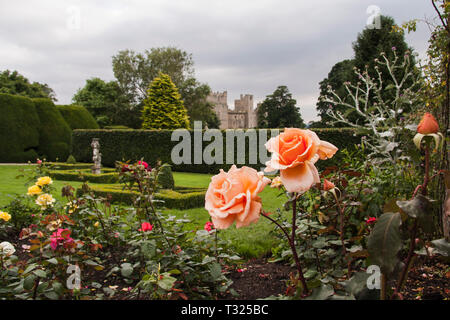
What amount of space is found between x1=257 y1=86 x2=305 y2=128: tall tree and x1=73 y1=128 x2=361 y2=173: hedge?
2341 cm

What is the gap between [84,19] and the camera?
507cm

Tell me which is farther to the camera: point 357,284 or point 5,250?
point 5,250

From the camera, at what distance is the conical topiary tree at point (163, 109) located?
2423 centimetres

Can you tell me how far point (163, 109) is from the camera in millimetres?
24656

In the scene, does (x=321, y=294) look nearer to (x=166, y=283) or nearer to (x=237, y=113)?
(x=166, y=283)

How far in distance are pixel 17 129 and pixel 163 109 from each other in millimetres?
10473

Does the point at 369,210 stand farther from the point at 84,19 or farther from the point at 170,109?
the point at 170,109

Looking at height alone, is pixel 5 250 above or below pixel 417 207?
below

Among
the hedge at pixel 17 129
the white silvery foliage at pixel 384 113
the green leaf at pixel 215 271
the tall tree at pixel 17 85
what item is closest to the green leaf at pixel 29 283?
the green leaf at pixel 215 271

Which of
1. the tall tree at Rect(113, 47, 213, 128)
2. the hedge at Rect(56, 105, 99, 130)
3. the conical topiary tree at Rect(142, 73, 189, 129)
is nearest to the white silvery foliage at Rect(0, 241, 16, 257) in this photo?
the hedge at Rect(56, 105, 99, 130)

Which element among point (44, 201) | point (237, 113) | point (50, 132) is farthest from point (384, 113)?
point (237, 113)

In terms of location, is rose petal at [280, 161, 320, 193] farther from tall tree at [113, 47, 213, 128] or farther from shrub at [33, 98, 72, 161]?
tall tree at [113, 47, 213, 128]

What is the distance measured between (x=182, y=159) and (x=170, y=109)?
10.5 meters
